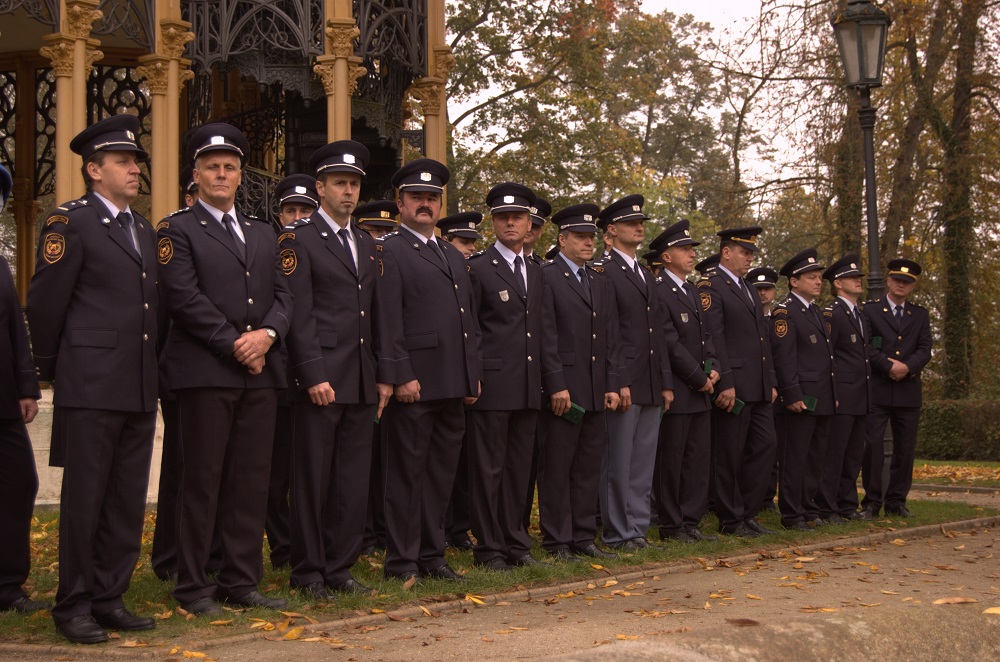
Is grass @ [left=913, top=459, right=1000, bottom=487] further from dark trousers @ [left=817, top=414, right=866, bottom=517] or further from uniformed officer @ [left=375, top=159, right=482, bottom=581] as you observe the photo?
uniformed officer @ [left=375, top=159, right=482, bottom=581]

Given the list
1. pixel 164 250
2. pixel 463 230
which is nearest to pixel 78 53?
pixel 463 230

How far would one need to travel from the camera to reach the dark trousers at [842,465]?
1190cm

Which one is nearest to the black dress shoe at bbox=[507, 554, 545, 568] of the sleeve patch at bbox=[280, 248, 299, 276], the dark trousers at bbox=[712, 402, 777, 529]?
the sleeve patch at bbox=[280, 248, 299, 276]

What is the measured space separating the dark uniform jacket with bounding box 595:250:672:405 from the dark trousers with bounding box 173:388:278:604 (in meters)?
3.41

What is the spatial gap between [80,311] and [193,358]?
2.15 ft

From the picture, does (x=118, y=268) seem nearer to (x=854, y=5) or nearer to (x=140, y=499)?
(x=140, y=499)

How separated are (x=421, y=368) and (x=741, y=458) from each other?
12.9 feet

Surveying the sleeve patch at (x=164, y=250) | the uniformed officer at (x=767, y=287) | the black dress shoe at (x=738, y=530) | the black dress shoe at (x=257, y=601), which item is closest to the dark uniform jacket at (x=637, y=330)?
the black dress shoe at (x=738, y=530)

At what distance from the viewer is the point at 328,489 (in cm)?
759

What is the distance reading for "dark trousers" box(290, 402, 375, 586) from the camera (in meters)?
7.40

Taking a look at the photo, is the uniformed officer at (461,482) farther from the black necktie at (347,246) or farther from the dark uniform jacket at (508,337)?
the black necktie at (347,246)

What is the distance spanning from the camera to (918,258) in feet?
74.2

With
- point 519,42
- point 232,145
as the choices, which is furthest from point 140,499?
point 519,42

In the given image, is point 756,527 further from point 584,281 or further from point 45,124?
point 45,124
